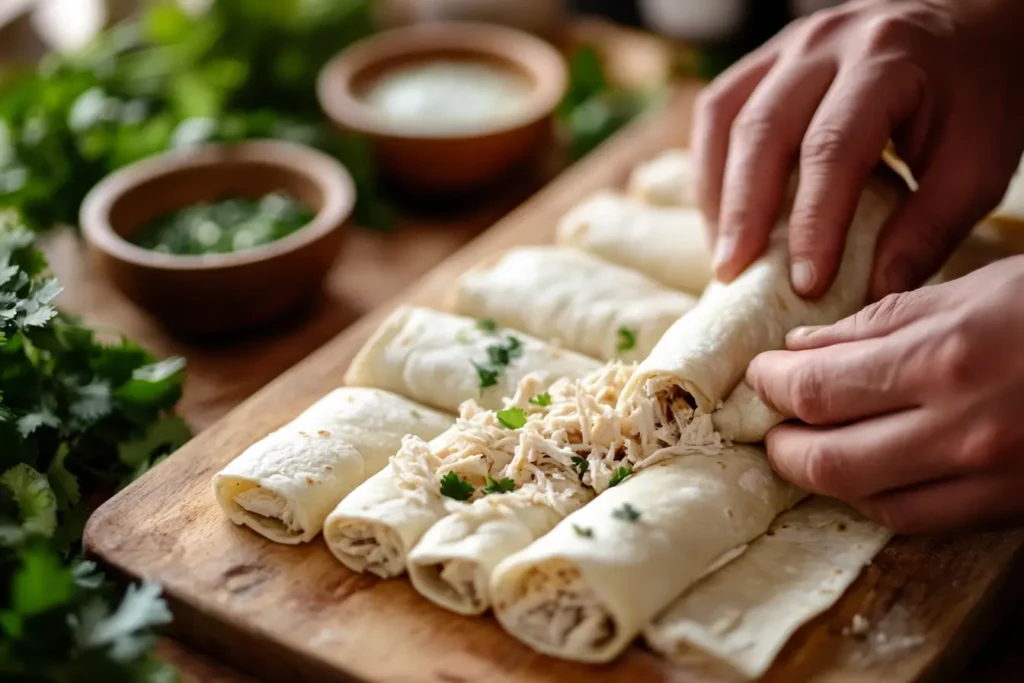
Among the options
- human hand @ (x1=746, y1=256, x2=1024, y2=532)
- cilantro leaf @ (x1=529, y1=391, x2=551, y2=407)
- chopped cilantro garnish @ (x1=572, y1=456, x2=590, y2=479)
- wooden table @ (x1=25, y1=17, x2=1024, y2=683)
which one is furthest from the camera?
wooden table @ (x1=25, y1=17, x2=1024, y2=683)

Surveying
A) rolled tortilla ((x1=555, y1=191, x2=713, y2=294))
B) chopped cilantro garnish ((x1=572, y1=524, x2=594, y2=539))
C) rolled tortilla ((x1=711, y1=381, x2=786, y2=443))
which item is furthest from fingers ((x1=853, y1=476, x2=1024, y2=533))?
rolled tortilla ((x1=555, y1=191, x2=713, y2=294))

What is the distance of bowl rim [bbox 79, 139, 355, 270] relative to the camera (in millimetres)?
3582

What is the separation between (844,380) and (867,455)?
169 mm

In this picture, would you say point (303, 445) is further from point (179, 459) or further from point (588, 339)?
point (588, 339)

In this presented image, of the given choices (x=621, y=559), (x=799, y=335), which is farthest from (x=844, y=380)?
(x=621, y=559)

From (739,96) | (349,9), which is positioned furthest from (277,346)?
(349,9)

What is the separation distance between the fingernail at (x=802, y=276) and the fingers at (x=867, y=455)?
47cm

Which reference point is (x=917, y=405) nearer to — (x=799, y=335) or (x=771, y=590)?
(x=799, y=335)

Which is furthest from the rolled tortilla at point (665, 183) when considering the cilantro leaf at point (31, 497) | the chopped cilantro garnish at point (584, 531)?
the cilantro leaf at point (31, 497)

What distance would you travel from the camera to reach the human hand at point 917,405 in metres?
2.26

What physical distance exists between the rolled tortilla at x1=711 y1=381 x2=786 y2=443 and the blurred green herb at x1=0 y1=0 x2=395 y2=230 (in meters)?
2.05

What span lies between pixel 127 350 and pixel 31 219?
1.27 meters

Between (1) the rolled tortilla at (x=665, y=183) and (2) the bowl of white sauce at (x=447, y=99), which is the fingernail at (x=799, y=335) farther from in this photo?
(2) the bowl of white sauce at (x=447, y=99)

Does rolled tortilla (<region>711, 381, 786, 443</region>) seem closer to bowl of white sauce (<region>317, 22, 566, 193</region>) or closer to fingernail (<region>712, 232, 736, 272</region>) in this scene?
fingernail (<region>712, 232, 736, 272</region>)
